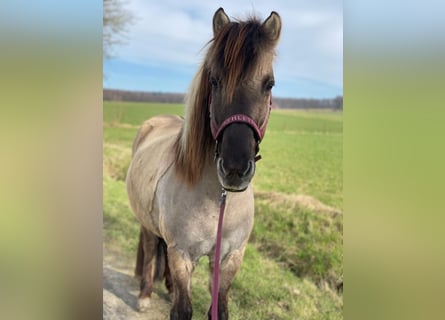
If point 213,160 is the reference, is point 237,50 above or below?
above

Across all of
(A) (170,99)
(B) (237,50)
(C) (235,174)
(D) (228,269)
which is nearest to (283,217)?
(D) (228,269)

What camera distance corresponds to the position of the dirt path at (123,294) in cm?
171

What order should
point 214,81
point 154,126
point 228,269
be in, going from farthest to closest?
point 154,126
point 228,269
point 214,81

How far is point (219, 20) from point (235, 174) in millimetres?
506

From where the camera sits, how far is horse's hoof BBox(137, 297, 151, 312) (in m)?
1.77

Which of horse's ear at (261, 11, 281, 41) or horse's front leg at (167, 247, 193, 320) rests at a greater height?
horse's ear at (261, 11, 281, 41)

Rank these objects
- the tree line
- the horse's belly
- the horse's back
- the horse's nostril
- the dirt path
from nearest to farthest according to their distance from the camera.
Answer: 1. the horse's nostril
2. the horse's belly
3. the horse's back
4. the dirt path
5. the tree line

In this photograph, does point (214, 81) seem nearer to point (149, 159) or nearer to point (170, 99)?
point (149, 159)

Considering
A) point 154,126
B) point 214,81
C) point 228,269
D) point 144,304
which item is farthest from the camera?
point 154,126

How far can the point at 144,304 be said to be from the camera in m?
1.79

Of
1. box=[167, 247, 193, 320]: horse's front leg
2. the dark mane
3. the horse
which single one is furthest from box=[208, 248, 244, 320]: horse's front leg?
the dark mane

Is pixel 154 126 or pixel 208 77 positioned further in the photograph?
pixel 154 126

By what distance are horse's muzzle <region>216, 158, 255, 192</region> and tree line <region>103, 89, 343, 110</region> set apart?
3.22 ft

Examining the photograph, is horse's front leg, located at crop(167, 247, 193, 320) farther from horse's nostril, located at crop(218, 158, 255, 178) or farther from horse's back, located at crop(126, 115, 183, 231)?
horse's nostril, located at crop(218, 158, 255, 178)
